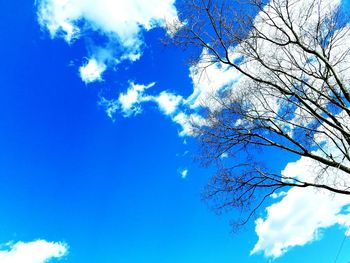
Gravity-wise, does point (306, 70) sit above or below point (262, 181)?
above

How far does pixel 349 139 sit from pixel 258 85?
2145 mm

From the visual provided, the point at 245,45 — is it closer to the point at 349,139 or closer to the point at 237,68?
the point at 237,68

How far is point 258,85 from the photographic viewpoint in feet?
27.8

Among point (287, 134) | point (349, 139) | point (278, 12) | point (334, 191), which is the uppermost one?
point (278, 12)

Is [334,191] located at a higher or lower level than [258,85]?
lower

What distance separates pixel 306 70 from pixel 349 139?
1794mm

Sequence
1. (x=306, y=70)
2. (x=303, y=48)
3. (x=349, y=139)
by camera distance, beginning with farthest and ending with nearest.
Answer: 1. (x=306, y=70)
2. (x=303, y=48)
3. (x=349, y=139)

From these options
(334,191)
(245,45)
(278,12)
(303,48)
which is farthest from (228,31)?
(334,191)

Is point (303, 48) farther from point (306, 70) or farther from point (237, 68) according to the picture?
point (237, 68)

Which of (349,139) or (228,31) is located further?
(228,31)

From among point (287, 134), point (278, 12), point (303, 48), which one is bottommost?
point (287, 134)

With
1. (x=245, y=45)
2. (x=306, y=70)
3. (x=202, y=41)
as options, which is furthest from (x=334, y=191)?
(x=202, y=41)

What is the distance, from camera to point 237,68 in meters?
8.30

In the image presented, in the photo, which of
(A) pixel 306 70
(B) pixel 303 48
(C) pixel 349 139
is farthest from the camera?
(A) pixel 306 70
